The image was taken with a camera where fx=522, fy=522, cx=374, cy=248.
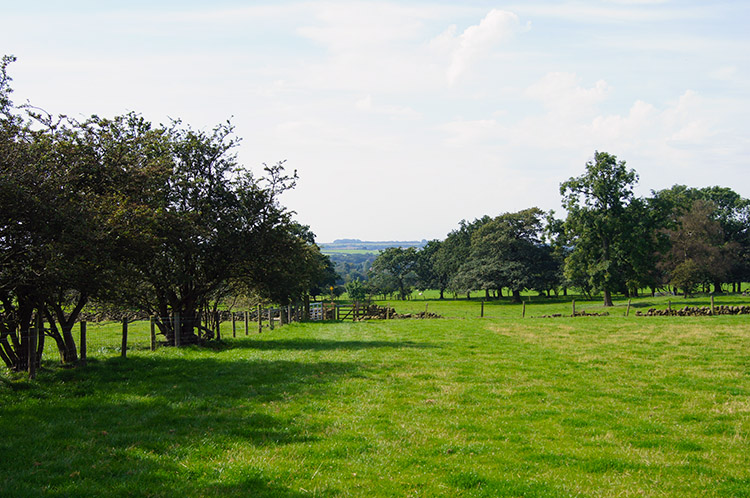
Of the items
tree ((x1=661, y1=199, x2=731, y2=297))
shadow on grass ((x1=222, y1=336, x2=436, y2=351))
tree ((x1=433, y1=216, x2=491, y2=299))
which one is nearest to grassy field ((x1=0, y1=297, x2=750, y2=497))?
shadow on grass ((x1=222, y1=336, x2=436, y2=351))

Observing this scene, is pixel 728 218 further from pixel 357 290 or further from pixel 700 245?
pixel 357 290

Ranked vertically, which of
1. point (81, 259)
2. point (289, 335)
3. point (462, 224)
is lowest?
point (289, 335)

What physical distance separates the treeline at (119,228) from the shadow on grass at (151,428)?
2.39 metres

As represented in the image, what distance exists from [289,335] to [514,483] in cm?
2487

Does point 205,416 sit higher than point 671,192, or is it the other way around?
point 671,192

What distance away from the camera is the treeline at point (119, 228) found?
12570 mm

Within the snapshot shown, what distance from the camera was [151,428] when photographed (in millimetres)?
9586

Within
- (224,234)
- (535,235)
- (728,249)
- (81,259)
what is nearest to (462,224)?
(535,235)

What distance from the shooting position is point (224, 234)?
2311 cm

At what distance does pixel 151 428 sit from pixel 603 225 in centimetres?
5467

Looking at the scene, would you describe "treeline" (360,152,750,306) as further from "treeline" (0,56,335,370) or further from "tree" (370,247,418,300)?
"treeline" (0,56,335,370)

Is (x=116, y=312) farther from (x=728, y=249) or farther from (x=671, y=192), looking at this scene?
(x=671, y=192)

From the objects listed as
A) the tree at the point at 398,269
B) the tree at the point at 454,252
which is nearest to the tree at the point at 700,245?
the tree at the point at 454,252

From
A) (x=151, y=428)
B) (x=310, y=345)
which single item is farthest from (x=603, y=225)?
(x=151, y=428)
